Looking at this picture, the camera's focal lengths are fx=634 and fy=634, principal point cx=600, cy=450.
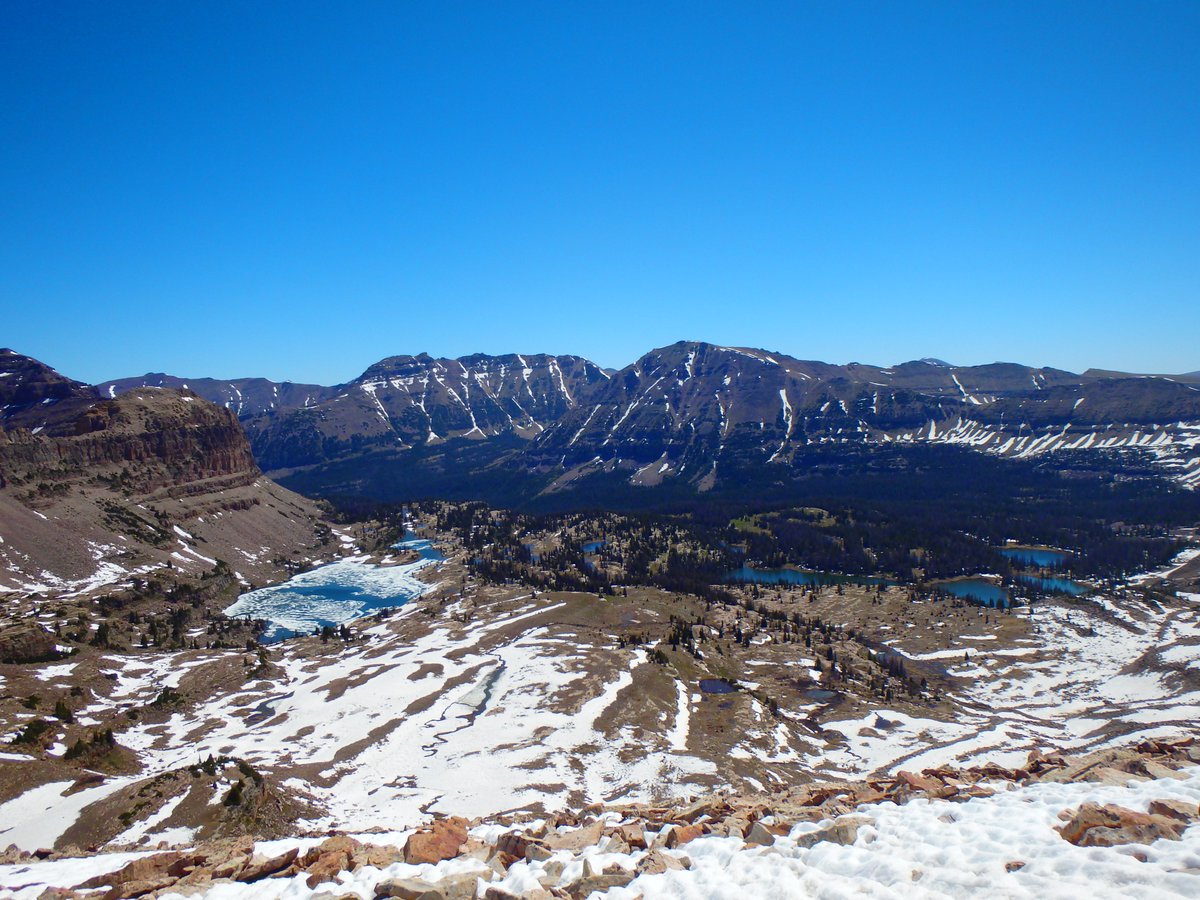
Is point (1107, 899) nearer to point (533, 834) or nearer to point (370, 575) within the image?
point (533, 834)

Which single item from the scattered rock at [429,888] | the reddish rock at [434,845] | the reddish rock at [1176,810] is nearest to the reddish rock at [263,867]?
the reddish rock at [434,845]

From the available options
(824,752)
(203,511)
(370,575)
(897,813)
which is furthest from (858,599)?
(203,511)

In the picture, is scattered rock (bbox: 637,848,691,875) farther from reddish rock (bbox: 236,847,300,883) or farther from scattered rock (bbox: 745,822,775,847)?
reddish rock (bbox: 236,847,300,883)

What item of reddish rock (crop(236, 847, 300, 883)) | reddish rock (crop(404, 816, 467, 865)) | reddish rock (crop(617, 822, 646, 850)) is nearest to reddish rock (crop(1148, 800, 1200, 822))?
reddish rock (crop(617, 822, 646, 850))

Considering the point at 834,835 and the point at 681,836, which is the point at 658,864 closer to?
the point at 681,836

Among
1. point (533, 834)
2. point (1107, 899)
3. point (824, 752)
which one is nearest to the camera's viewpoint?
point (1107, 899)

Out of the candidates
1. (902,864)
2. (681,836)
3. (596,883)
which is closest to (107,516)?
(681,836)
